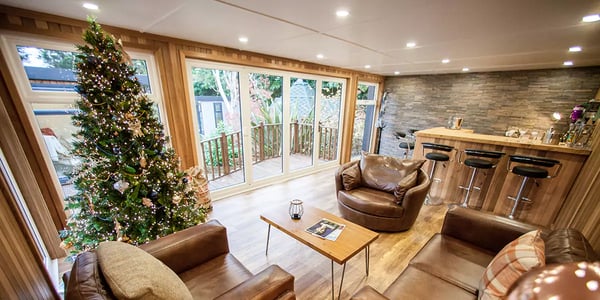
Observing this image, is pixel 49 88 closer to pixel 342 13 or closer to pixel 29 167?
pixel 29 167

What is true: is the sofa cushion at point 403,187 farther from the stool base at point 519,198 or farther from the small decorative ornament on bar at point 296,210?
the stool base at point 519,198

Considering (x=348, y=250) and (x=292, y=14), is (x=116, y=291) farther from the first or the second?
(x=292, y=14)

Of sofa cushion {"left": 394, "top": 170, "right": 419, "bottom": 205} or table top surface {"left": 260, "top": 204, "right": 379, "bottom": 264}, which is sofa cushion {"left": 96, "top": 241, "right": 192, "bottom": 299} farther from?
sofa cushion {"left": 394, "top": 170, "right": 419, "bottom": 205}

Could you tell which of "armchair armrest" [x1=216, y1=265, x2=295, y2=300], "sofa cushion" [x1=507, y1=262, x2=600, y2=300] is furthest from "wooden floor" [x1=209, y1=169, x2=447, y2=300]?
"sofa cushion" [x1=507, y1=262, x2=600, y2=300]

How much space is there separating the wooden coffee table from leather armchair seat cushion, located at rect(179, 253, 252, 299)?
50cm

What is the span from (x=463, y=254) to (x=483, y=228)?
11.2 inches

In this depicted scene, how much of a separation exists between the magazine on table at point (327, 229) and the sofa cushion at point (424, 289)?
0.53 meters

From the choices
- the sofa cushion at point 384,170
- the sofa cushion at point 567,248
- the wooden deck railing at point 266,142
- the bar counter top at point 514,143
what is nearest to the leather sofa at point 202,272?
the sofa cushion at point 567,248

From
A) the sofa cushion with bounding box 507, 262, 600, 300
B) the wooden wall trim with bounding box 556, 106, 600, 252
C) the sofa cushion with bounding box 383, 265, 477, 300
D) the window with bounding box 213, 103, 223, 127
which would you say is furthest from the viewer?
the window with bounding box 213, 103, 223, 127

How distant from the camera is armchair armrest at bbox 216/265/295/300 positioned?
1022 millimetres

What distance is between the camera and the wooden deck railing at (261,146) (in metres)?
3.58

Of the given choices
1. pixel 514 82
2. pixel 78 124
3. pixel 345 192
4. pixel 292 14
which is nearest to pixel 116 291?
pixel 78 124

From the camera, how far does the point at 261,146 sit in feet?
14.1

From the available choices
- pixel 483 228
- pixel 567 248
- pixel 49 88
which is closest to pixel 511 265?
pixel 567 248
